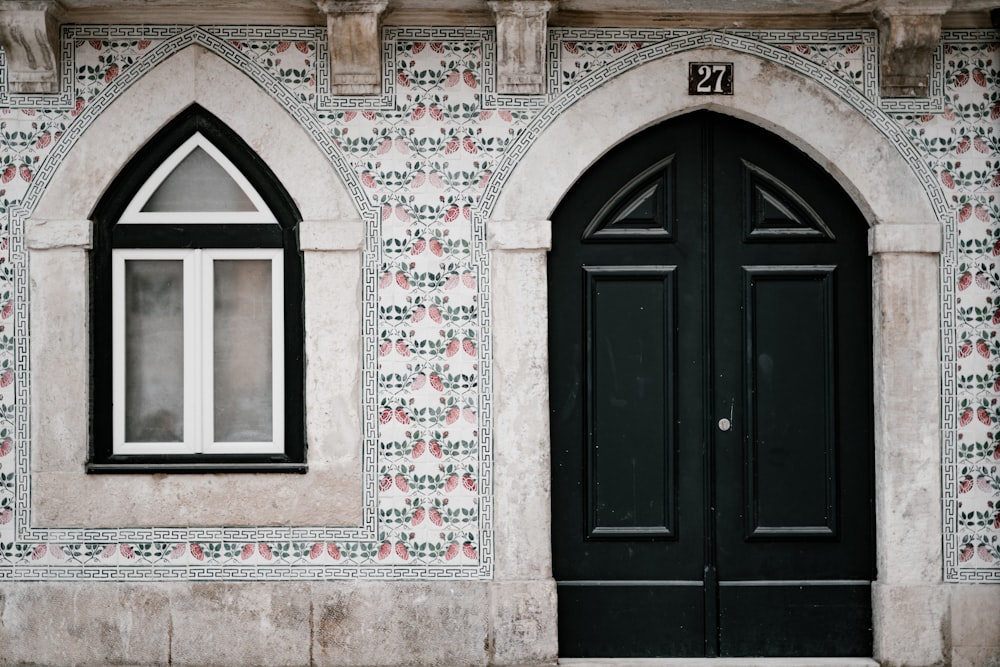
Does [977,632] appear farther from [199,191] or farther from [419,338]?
[199,191]

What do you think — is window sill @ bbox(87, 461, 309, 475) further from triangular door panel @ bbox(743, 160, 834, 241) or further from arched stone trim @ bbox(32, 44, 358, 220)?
triangular door panel @ bbox(743, 160, 834, 241)

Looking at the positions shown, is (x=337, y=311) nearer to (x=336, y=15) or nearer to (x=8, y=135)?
(x=336, y=15)

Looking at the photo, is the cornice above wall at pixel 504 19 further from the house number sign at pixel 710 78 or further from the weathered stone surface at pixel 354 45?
the house number sign at pixel 710 78

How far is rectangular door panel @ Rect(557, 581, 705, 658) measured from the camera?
6.42 metres

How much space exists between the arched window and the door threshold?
6.90 ft

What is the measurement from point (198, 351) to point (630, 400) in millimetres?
2630

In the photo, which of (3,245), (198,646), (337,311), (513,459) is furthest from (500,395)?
(3,245)

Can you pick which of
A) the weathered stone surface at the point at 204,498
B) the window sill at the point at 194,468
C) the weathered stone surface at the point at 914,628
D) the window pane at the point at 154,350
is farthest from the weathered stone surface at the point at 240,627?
the weathered stone surface at the point at 914,628

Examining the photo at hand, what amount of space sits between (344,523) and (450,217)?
1.92 meters

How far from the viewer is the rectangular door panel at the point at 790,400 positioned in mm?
6438

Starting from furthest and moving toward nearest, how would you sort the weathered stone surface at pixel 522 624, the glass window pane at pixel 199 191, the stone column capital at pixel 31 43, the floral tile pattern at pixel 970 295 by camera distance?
the glass window pane at pixel 199 191
the floral tile pattern at pixel 970 295
the weathered stone surface at pixel 522 624
the stone column capital at pixel 31 43

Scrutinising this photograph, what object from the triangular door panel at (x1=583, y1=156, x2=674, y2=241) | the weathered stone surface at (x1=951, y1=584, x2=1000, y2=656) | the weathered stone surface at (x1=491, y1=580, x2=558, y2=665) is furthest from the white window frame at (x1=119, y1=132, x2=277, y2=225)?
the weathered stone surface at (x1=951, y1=584, x2=1000, y2=656)

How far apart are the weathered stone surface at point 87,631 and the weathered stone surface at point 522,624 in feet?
6.38

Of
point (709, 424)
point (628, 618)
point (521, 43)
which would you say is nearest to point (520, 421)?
point (709, 424)
